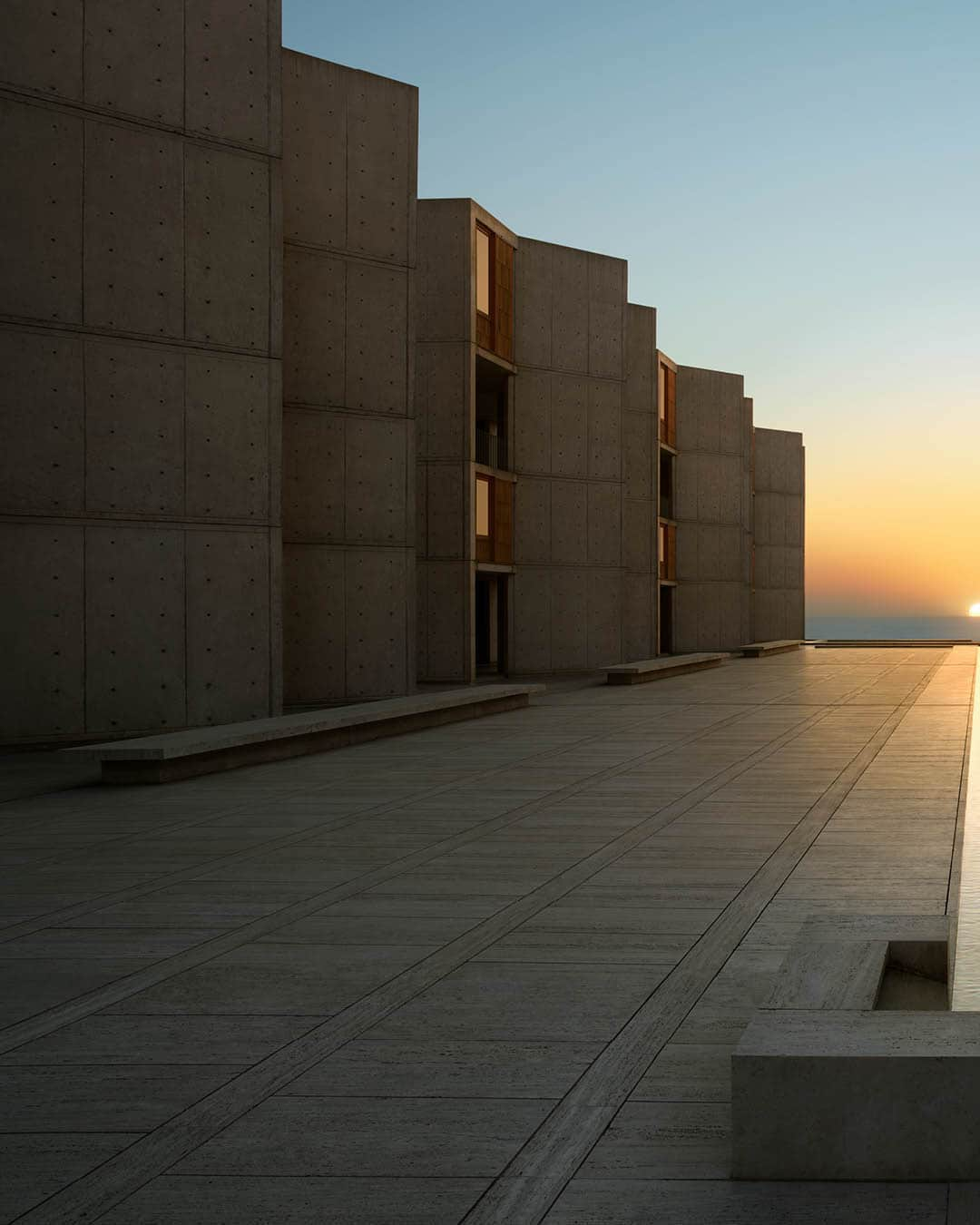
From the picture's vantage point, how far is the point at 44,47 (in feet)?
53.4

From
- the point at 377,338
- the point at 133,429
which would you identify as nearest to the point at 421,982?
the point at 133,429

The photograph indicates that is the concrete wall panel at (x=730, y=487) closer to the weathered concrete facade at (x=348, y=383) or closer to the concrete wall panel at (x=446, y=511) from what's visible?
the concrete wall panel at (x=446, y=511)

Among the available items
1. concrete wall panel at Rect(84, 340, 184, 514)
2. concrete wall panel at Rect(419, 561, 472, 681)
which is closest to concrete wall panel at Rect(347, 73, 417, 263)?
concrete wall panel at Rect(84, 340, 184, 514)

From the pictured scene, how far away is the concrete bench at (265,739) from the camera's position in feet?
42.5

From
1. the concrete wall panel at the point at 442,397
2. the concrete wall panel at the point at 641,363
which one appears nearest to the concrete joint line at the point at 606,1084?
the concrete wall panel at the point at 442,397

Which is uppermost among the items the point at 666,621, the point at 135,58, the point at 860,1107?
the point at 135,58

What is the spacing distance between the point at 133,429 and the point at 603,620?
773 inches

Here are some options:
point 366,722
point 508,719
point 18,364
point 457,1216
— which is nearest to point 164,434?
point 18,364

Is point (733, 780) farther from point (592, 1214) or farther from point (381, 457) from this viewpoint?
point (381, 457)

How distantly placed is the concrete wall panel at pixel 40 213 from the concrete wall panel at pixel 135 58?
27.3 inches

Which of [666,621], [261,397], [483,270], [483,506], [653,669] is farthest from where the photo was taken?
[666,621]

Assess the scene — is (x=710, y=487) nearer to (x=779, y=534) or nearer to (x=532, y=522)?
(x=779, y=534)

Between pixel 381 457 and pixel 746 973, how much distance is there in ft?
58.6

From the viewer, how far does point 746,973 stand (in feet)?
19.4
